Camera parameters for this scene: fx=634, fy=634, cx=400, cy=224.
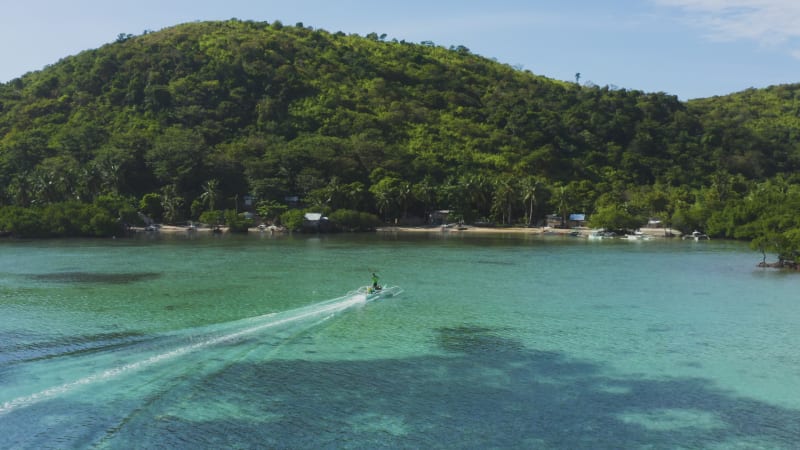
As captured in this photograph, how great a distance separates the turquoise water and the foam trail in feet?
0.37

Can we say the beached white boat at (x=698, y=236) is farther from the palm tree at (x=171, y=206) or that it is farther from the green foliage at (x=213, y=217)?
the palm tree at (x=171, y=206)

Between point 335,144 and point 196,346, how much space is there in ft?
397

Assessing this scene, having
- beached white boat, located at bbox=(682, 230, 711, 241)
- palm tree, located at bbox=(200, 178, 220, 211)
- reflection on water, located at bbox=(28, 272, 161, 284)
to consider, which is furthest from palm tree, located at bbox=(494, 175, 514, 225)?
reflection on water, located at bbox=(28, 272, 161, 284)

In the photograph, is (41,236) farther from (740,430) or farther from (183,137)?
(740,430)

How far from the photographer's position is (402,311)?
3778cm

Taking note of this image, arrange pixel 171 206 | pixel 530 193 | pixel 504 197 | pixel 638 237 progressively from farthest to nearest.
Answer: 1. pixel 504 197
2. pixel 530 193
3. pixel 171 206
4. pixel 638 237

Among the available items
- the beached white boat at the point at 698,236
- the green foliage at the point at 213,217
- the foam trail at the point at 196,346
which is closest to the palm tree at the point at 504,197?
the beached white boat at the point at 698,236

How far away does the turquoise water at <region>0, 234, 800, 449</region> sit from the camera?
1903cm

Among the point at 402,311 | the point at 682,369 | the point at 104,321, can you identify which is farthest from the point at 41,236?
the point at 682,369

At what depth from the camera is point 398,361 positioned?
26.4 metres

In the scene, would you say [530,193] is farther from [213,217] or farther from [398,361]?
[398,361]

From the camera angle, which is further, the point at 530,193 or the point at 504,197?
the point at 504,197

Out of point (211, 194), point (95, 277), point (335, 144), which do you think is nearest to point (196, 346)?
point (95, 277)

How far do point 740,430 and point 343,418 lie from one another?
12.2 meters
